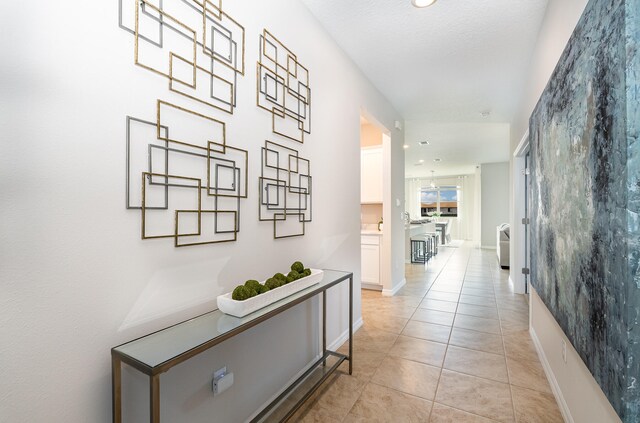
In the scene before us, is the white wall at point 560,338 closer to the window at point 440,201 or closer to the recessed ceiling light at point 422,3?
the recessed ceiling light at point 422,3

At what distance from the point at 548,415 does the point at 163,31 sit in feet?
9.20

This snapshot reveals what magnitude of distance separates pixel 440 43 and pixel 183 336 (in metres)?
2.85

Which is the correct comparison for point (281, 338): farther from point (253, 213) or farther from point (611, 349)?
point (611, 349)

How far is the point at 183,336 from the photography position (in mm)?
1123

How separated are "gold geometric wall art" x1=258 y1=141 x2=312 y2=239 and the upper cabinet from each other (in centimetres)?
246

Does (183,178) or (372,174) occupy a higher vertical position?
(372,174)

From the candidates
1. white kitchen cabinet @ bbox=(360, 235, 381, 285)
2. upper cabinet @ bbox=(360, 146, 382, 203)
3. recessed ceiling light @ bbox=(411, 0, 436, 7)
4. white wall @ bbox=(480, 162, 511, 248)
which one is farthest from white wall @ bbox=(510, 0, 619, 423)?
white wall @ bbox=(480, 162, 511, 248)

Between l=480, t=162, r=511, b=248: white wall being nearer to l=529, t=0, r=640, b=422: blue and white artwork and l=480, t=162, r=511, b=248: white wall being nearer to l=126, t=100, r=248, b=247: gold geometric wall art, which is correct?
l=529, t=0, r=640, b=422: blue and white artwork

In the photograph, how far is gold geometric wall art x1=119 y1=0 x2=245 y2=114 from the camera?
114 cm

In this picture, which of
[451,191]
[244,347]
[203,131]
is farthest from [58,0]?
[451,191]

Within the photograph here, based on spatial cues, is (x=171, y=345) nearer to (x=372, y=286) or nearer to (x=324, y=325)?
(x=324, y=325)

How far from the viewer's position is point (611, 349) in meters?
1.01

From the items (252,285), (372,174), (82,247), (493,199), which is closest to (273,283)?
(252,285)

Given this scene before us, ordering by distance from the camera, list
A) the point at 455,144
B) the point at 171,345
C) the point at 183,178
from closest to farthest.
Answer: the point at 171,345 → the point at 183,178 → the point at 455,144
